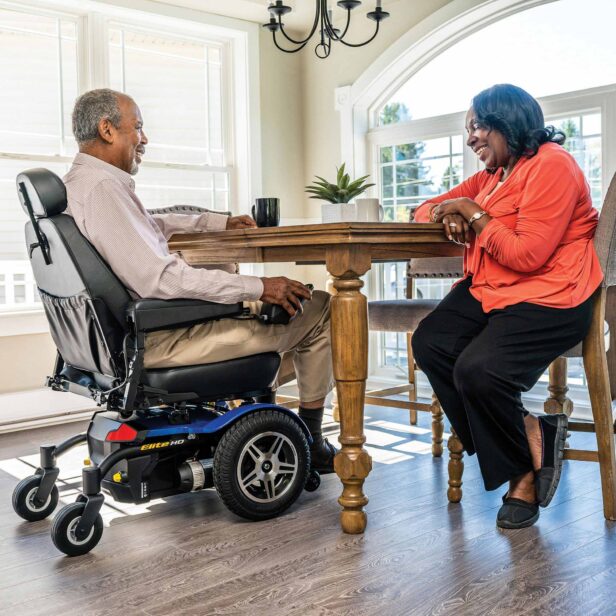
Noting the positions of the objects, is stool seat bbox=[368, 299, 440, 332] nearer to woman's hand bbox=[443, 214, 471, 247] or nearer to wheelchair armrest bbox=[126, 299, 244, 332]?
woman's hand bbox=[443, 214, 471, 247]

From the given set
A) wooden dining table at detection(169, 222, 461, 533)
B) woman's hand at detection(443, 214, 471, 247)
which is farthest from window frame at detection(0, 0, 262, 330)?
woman's hand at detection(443, 214, 471, 247)

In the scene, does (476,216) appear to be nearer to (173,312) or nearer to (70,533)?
(173,312)

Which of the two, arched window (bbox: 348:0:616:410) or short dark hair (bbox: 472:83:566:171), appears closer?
short dark hair (bbox: 472:83:566:171)

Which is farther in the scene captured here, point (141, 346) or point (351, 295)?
point (351, 295)

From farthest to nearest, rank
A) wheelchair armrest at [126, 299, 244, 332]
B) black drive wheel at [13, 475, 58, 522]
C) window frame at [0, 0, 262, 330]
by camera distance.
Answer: window frame at [0, 0, 262, 330]
black drive wheel at [13, 475, 58, 522]
wheelchair armrest at [126, 299, 244, 332]

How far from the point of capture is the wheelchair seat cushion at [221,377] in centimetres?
225

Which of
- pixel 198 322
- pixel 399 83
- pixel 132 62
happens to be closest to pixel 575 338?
pixel 198 322

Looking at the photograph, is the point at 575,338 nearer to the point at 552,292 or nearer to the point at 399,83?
the point at 552,292

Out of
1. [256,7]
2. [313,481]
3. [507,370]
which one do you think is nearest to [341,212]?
[507,370]

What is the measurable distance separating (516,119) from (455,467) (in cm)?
110

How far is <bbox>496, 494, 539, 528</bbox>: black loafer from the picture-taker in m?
2.33

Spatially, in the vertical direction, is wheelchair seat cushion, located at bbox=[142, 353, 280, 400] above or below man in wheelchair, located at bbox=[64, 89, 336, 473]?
below

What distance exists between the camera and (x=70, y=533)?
7.16 ft

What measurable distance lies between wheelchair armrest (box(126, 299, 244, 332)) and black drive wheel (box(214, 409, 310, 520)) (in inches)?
13.0
